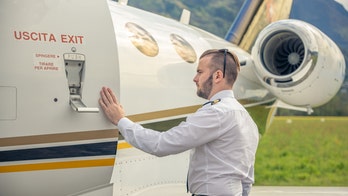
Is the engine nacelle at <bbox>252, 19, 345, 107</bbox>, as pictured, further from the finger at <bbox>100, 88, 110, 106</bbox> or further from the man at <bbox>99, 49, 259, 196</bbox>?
the man at <bbox>99, 49, 259, 196</bbox>

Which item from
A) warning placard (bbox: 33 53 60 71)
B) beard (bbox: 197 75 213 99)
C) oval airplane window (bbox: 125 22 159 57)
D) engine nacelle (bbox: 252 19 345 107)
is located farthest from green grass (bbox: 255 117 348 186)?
beard (bbox: 197 75 213 99)

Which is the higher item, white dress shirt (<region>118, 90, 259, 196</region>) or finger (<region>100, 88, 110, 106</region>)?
finger (<region>100, 88, 110, 106</region>)

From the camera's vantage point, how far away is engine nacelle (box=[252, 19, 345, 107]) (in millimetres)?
7594

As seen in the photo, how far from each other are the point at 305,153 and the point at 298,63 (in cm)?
1159

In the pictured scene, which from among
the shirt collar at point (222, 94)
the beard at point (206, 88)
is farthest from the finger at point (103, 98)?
the shirt collar at point (222, 94)

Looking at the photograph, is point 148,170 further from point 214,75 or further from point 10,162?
point 214,75

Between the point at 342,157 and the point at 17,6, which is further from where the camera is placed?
the point at 342,157

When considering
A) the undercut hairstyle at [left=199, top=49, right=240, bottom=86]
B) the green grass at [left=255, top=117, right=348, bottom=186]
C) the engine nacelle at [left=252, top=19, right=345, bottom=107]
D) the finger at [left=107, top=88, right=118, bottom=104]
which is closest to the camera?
the undercut hairstyle at [left=199, top=49, right=240, bottom=86]

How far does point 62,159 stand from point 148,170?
1.56m

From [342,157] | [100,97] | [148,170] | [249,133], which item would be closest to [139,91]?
[148,170]

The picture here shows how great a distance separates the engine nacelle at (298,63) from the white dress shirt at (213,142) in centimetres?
401

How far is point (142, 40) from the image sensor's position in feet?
19.0

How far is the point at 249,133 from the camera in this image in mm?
3783

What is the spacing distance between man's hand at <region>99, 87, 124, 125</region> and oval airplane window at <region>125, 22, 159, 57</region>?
4.26ft
